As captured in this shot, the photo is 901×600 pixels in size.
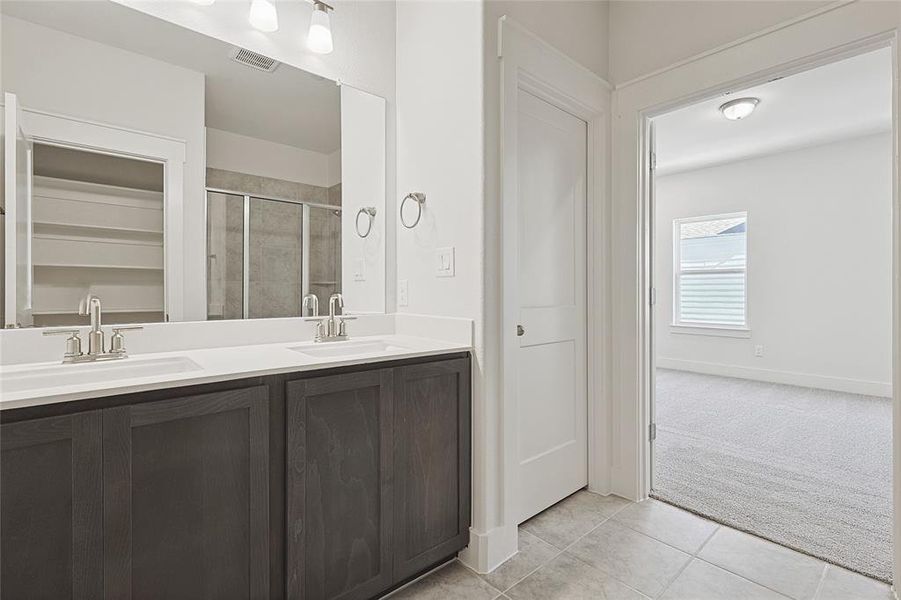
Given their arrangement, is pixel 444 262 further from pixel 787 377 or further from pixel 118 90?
pixel 787 377

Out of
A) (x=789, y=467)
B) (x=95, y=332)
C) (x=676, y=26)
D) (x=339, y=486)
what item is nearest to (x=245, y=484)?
(x=339, y=486)

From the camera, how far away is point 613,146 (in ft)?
7.82

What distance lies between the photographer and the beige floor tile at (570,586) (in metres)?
1.60

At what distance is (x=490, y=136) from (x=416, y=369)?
971 millimetres

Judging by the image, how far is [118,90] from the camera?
1.54 metres

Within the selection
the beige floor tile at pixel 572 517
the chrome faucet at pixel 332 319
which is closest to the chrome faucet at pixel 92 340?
the chrome faucet at pixel 332 319

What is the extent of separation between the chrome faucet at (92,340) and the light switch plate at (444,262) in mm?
1186

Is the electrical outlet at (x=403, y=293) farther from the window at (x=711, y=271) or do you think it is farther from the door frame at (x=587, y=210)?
the window at (x=711, y=271)

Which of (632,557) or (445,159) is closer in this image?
(632,557)

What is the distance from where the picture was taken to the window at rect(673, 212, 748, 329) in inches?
216

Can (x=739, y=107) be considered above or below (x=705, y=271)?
above

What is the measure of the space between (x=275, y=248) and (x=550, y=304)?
1.33 meters

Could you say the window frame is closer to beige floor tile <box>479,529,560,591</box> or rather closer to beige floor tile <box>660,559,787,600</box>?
beige floor tile <box>660,559,787,600</box>

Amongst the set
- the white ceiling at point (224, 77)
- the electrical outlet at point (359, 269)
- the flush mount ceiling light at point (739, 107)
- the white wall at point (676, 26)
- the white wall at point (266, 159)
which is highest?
the flush mount ceiling light at point (739, 107)
